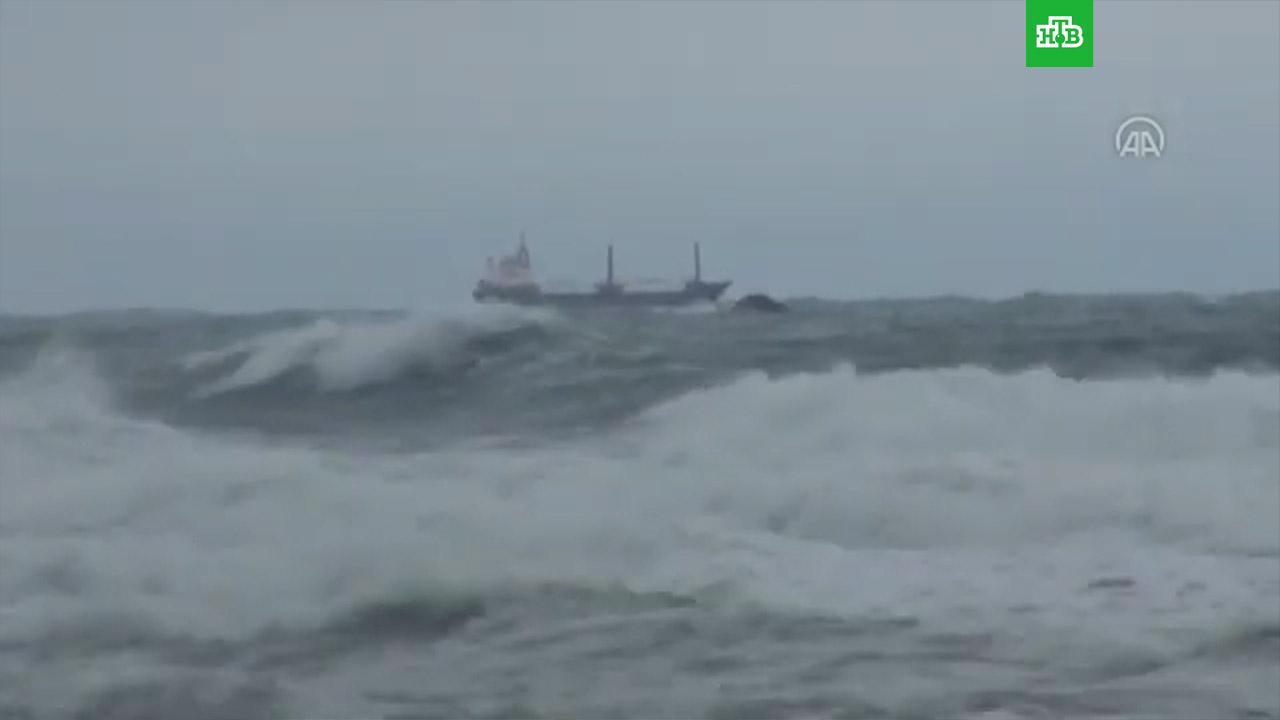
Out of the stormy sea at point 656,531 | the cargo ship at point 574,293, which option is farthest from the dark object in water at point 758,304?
the stormy sea at point 656,531

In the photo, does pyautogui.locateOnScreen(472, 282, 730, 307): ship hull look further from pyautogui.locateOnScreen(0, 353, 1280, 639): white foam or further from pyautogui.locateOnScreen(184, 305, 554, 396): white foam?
pyautogui.locateOnScreen(0, 353, 1280, 639): white foam

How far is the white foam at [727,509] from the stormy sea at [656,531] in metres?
0.03

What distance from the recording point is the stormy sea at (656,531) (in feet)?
21.3

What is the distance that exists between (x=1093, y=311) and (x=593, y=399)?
344 inches

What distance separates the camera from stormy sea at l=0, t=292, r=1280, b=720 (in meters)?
6.49

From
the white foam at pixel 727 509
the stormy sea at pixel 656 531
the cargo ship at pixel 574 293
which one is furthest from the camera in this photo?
the cargo ship at pixel 574 293

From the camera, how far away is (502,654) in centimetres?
695

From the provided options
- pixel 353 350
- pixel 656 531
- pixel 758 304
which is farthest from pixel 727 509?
pixel 758 304

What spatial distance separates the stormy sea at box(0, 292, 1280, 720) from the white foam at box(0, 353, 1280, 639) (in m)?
0.03

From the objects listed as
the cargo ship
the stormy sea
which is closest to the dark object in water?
the cargo ship

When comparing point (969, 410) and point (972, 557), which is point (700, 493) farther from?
point (969, 410)

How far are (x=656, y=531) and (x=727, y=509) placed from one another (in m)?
0.74

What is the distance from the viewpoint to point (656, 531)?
358 inches

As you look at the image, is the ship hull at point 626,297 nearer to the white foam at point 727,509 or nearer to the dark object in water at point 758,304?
the dark object in water at point 758,304
